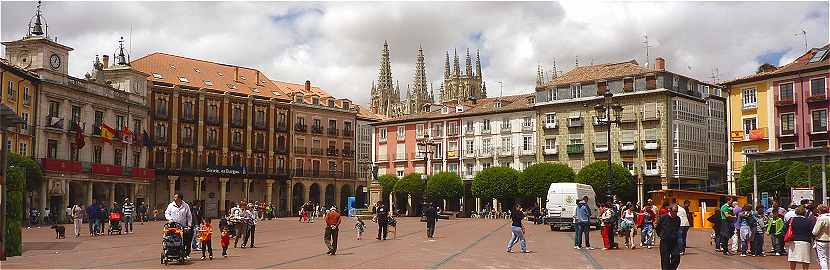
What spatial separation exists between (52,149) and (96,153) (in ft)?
20.4

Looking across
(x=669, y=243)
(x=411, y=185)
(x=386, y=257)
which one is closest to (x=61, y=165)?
(x=411, y=185)

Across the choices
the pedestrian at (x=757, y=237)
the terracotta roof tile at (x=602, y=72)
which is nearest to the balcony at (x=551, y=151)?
the terracotta roof tile at (x=602, y=72)

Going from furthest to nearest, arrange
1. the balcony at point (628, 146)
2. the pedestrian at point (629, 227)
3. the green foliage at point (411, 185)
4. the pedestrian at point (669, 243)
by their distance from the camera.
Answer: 1. the green foliage at point (411, 185)
2. the balcony at point (628, 146)
3. the pedestrian at point (629, 227)
4. the pedestrian at point (669, 243)

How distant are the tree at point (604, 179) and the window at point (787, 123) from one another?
13.3 metres

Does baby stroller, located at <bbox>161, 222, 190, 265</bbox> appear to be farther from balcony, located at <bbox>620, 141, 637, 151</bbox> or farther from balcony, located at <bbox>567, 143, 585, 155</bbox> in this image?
balcony, located at <bbox>567, 143, 585, 155</bbox>

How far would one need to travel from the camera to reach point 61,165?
185 ft

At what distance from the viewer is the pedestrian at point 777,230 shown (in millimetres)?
21391

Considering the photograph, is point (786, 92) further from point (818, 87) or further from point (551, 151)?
point (551, 151)

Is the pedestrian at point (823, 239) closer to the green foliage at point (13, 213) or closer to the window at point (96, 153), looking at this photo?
the green foliage at point (13, 213)

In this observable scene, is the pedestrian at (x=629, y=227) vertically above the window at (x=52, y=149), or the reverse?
the window at (x=52, y=149)

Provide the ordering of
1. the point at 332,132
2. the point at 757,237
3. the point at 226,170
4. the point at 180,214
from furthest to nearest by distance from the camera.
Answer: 1. the point at 332,132
2. the point at 226,170
3. the point at 757,237
4. the point at 180,214

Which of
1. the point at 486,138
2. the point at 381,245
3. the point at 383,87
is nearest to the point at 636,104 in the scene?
the point at 486,138

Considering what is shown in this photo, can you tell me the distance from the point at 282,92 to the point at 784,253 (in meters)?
73.0

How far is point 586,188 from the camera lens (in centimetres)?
4034
